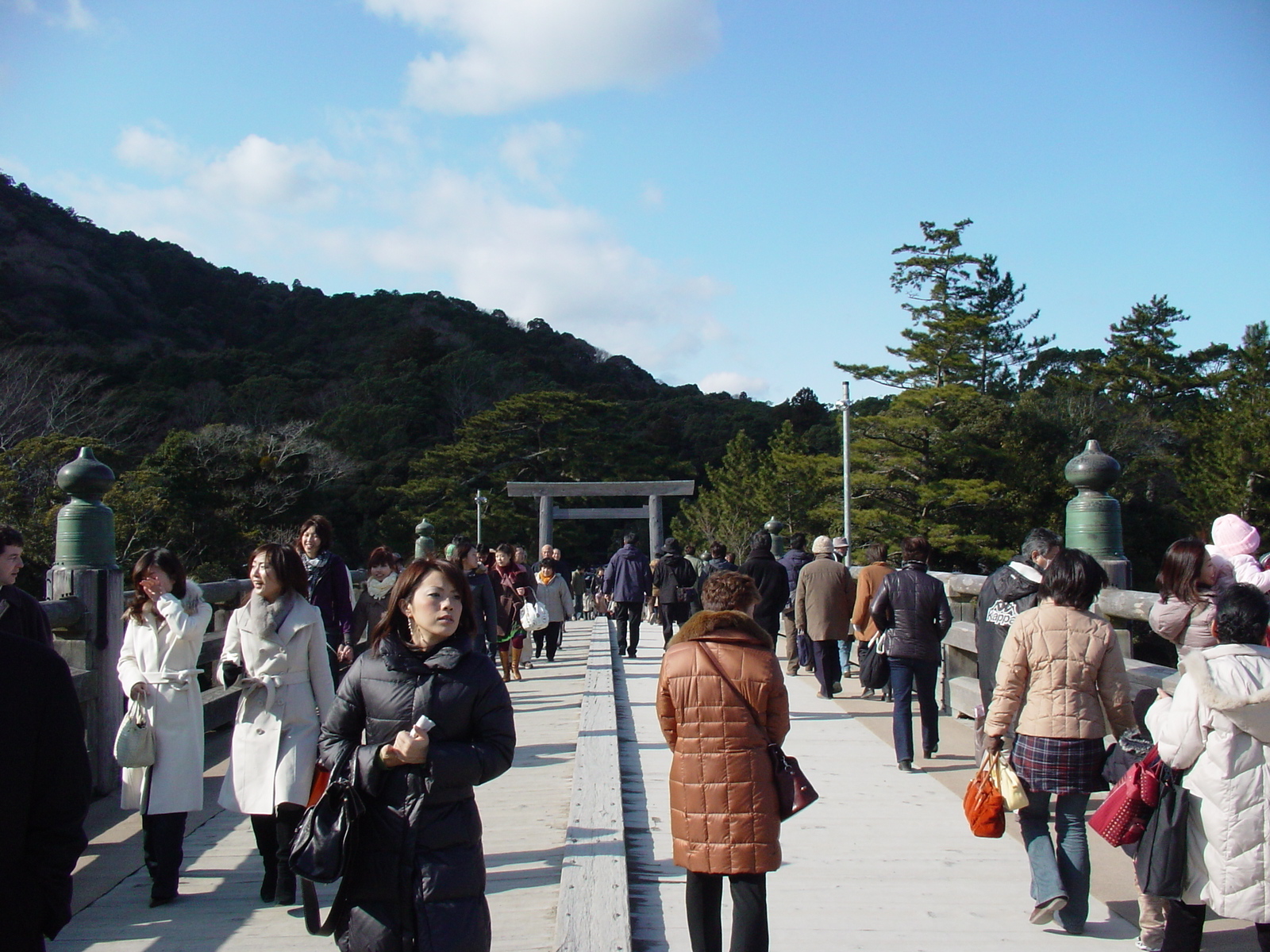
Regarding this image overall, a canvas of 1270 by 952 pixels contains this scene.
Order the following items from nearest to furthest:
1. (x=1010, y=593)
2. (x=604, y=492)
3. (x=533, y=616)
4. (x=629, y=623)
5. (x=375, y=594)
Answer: (x=1010, y=593) < (x=375, y=594) < (x=533, y=616) < (x=629, y=623) < (x=604, y=492)

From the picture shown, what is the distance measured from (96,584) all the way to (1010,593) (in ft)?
16.3

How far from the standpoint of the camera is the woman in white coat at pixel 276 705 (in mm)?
3945

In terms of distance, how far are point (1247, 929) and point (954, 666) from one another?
464cm

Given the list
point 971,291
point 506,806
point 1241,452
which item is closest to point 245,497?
point 971,291

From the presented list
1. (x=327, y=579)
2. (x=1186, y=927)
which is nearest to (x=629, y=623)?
(x=327, y=579)

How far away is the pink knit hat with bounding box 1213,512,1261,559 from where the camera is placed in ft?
14.9

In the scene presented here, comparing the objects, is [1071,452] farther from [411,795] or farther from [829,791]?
[411,795]

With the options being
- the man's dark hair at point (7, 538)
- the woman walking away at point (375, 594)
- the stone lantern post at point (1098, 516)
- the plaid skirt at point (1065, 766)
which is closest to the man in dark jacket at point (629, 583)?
the woman walking away at point (375, 594)

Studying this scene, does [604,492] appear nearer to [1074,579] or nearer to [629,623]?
[629,623]

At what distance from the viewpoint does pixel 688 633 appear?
3.35 metres

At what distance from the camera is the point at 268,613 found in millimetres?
4051

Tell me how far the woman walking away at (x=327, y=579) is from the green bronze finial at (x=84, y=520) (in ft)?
4.00

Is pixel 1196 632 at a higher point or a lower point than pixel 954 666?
higher

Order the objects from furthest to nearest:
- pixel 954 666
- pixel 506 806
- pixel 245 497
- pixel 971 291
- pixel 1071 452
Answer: pixel 971 291 → pixel 1071 452 → pixel 245 497 → pixel 954 666 → pixel 506 806
